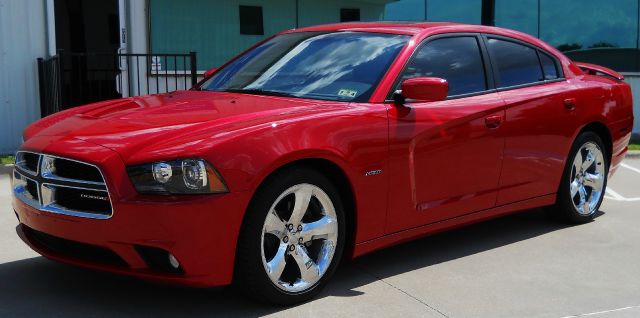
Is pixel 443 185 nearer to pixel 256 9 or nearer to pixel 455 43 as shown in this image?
pixel 455 43

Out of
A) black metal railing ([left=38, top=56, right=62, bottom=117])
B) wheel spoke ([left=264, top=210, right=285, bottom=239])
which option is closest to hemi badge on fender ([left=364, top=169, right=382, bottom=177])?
wheel spoke ([left=264, top=210, right=285, bottom=239])

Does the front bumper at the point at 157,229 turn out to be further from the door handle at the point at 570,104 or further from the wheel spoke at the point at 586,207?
the wheel spoke at the point at 586,207

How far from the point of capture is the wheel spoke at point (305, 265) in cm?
418

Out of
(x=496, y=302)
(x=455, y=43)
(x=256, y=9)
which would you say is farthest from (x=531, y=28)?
(x=496, y=302)

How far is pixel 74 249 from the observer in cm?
405

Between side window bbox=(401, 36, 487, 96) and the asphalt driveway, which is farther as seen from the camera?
side window bbox=(401, 36, 487, 96)

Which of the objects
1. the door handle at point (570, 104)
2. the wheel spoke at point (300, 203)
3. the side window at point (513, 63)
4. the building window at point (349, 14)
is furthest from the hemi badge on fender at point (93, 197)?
the building window at point (349, 14)

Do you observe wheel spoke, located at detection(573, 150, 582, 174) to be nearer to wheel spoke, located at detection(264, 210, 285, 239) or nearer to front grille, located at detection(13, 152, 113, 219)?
wheel spoke, located at detection(264, 210, 285, 239)

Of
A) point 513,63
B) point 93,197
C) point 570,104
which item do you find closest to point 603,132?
point 570,104

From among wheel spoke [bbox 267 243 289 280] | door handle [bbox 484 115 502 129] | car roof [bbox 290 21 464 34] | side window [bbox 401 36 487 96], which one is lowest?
wheel spoke [bbox 267 243 289 280]

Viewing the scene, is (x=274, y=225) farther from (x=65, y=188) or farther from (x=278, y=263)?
(x=65, y=188)

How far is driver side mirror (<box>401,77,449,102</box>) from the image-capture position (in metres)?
4.55

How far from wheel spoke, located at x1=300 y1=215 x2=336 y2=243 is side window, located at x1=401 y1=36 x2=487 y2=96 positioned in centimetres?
117

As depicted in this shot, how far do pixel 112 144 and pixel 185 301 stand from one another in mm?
1004
